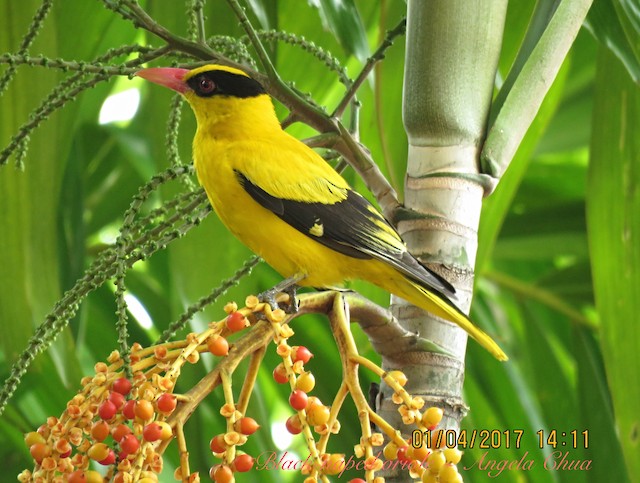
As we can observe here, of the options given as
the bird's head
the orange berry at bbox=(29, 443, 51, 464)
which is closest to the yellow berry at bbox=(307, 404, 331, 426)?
the orange berry at bbox=(29, 443, 51, 464)

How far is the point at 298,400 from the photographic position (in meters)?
0.74

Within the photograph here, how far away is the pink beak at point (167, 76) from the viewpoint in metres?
1.04

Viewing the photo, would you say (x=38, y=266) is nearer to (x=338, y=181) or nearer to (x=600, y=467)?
(x=338, y=181)

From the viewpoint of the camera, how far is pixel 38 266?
1271mm

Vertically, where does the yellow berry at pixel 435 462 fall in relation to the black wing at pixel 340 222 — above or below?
below

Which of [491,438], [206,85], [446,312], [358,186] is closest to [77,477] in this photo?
[446,312]

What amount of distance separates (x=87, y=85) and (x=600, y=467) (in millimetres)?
1228

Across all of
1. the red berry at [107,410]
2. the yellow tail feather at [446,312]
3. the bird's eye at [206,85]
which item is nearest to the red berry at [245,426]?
the red berry at [107,410]

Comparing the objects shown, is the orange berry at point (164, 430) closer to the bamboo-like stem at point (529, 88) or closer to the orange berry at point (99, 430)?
the orange berry at point (99, 430)

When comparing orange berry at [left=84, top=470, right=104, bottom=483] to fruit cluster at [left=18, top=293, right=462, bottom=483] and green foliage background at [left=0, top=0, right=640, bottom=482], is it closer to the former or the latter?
fruit cluster at [left=18, top=293, right=462, bottom=483]

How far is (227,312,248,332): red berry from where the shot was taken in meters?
0.76

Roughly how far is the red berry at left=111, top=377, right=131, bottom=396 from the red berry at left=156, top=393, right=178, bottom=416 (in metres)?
0.05

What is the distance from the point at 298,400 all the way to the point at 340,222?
44cm

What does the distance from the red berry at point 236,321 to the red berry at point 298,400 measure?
75 mm
